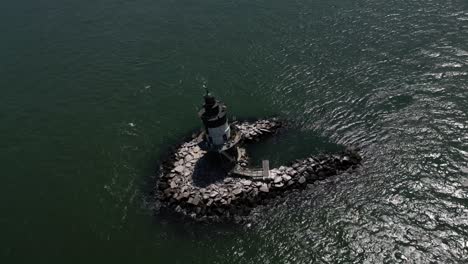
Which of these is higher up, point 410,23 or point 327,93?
point 410,23

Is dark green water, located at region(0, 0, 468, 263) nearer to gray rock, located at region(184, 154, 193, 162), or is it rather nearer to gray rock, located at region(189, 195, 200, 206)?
gray rock, located at region(189, 195, 200, 206)

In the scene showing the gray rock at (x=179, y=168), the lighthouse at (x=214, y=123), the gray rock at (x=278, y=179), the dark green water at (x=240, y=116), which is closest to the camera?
the dark green water at (x=240, y=116)

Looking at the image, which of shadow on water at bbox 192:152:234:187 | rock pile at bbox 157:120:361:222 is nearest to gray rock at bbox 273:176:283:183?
rock pile at bbox 157:120:361:222

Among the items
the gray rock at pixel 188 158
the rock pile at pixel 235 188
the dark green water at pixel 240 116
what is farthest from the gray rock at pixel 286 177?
the gray rock at pixel 188 158

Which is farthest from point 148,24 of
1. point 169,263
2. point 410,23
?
point 169,263

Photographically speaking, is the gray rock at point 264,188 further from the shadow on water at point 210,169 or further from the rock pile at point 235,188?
the shadow on water at point 210,169

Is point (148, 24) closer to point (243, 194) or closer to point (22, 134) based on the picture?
point (22, 134)
